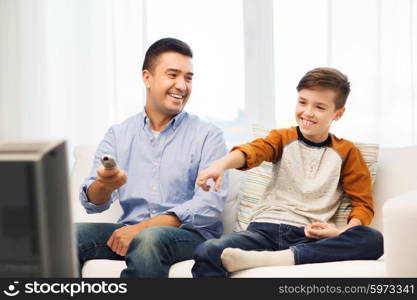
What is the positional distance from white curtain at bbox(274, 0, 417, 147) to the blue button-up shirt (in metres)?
1.07

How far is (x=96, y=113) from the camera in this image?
3.43m

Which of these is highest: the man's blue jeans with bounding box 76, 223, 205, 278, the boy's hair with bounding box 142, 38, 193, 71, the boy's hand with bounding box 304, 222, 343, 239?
the boy's hair with bounding box 142, 38, 193, 71

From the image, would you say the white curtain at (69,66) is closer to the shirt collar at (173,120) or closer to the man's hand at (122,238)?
the shirt collar at (173,120)

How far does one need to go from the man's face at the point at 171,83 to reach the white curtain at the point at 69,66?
105 cm

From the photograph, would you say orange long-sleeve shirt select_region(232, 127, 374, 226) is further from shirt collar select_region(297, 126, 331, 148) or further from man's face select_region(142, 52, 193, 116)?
man's face select_region(142, 52, 193, 116)

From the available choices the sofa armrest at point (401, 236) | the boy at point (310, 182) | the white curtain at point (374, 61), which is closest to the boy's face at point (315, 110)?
the boy at point (310, 182)

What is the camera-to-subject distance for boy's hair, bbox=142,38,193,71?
2.35m

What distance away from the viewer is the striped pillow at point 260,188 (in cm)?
215

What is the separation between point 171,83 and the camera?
231 cm

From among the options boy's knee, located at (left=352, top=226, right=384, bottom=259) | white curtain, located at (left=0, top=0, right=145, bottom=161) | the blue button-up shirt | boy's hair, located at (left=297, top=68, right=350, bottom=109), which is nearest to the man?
the blue button-up shirt

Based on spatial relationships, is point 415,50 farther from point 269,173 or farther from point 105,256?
point 105,256

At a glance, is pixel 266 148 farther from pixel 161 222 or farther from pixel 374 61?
pixel 374 61

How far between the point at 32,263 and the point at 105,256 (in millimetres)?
1441

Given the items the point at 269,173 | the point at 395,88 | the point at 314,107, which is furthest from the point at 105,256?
the point at 395,88
